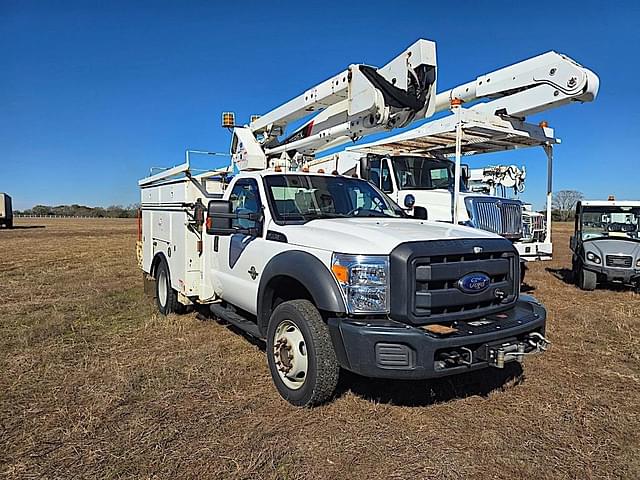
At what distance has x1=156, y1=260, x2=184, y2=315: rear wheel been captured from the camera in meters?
7.14

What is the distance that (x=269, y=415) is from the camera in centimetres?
398

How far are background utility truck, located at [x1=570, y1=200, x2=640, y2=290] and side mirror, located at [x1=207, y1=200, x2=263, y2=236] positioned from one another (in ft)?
27.2

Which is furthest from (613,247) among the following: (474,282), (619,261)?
(474,282)

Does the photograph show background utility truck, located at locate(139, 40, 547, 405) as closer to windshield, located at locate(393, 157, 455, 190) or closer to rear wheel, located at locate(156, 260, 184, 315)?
rear wheel, located at locate(156, 260, 184, 315)

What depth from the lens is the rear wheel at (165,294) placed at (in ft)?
23.4

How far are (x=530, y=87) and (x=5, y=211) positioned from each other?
45525mm

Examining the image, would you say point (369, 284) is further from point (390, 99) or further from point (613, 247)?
point (613, 247)

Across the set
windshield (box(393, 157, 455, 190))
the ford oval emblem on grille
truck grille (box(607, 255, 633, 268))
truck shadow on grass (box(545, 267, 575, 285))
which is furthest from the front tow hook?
truck shadow on grass (box(545, 267, 575, 285))

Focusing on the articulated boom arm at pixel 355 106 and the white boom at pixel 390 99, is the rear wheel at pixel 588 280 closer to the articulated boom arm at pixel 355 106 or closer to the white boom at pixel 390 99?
the white boom at pixel 390 99

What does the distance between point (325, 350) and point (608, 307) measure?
6.99 m

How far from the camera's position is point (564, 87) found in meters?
7.52

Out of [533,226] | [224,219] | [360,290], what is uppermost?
[224,219]

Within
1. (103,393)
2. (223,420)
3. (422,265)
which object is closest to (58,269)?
(103,393)

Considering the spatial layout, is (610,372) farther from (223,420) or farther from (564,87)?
(564,87)
